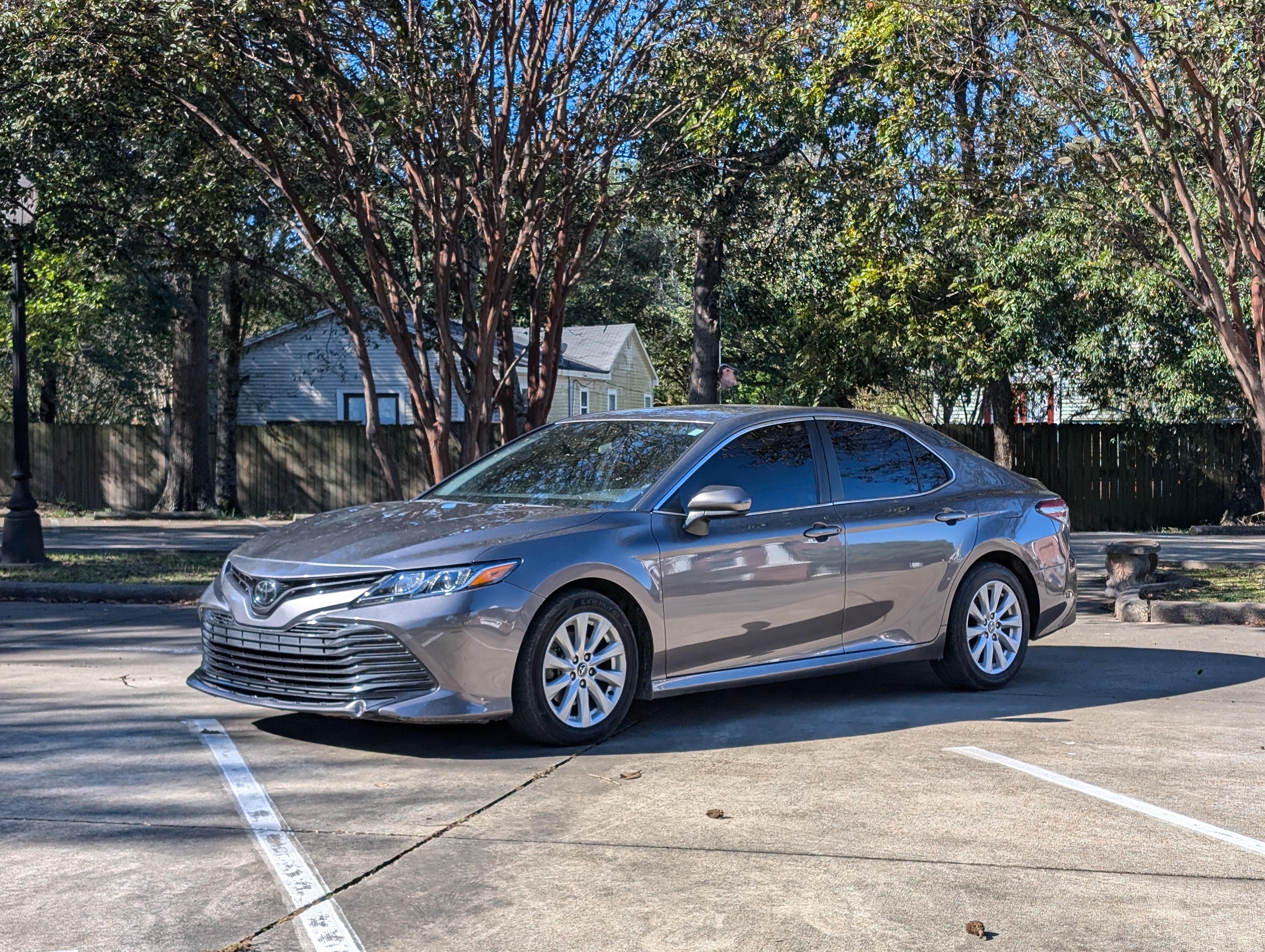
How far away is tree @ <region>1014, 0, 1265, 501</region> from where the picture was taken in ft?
41.6

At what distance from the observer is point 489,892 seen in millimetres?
4352

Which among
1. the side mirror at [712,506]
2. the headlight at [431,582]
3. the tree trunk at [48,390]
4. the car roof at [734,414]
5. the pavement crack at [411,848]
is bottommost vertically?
the pavement crack at [411,848]

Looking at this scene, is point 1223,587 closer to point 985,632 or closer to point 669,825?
point 985,632

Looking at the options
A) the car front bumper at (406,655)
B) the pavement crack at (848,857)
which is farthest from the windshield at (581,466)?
the pavement crack at (848,857)

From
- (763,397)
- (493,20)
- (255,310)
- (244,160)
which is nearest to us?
(493,20)

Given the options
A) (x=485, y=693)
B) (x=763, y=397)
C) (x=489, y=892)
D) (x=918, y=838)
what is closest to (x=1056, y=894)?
(x=918, y=838)

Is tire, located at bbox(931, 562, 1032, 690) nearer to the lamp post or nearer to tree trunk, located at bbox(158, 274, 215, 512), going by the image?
the lamp post

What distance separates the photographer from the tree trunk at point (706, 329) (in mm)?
24594

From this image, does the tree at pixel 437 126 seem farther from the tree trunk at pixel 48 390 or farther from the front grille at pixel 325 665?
the tree trunk at pixel 48 390

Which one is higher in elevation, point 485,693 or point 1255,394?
point 1255,394

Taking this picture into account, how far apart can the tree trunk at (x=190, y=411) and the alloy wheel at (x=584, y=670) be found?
21215 millimetres

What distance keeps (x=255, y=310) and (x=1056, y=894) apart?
29.7m

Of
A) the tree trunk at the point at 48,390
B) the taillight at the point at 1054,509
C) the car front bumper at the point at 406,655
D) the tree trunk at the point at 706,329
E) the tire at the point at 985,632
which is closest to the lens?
the car front bumper at the point at 406,655

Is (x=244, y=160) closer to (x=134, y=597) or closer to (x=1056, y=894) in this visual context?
(x=134, y=597)
